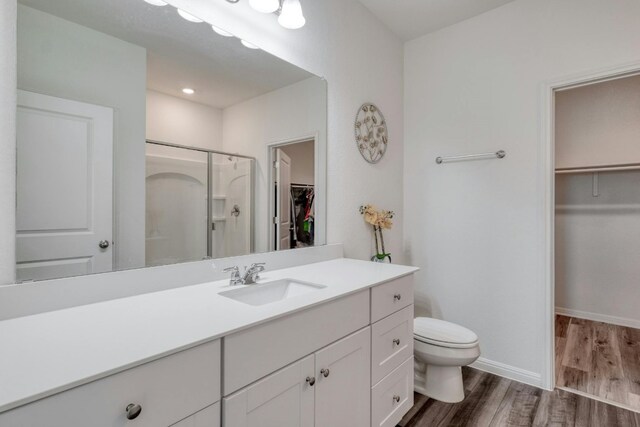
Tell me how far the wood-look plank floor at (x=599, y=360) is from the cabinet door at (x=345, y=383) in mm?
1601

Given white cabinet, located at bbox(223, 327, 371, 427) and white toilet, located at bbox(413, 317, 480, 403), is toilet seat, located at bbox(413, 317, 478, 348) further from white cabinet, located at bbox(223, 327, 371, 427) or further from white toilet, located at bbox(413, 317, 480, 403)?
white cabinet, located at bbox(223, 327, 371, 427)

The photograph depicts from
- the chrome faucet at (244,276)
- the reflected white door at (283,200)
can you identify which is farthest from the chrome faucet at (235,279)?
the reflected white door at (283,200)

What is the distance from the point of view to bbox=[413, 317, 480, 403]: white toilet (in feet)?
5.95

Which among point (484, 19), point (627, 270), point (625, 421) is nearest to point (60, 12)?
point (484, 19)

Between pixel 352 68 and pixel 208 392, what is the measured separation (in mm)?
2033

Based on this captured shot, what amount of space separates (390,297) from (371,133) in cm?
128

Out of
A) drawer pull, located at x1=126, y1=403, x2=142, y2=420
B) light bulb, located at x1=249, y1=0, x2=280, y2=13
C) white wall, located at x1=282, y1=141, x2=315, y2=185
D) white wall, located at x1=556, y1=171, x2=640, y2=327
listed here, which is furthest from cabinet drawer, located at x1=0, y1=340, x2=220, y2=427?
white wall, located at x1=556, y1=171, x2=640, y2=327

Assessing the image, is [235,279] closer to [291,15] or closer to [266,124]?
[266,124]

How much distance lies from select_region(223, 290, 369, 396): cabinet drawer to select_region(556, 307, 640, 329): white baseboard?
3.13 metres

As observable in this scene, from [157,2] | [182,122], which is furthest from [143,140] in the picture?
[157,2]

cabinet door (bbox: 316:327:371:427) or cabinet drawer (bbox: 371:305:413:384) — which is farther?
cabinet drawer (bbox: 371:305:413:384)

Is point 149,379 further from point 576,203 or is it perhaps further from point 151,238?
point 576,203

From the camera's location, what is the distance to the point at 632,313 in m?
2.93

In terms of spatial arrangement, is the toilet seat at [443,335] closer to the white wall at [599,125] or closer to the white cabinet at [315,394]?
the white cabinet at [315,394]
